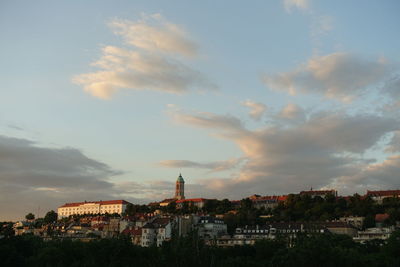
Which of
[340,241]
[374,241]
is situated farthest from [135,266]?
[374,241]

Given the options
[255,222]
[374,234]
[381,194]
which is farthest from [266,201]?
[374,234]

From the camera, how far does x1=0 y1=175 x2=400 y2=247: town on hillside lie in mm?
107062

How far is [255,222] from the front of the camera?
12612 centimetres

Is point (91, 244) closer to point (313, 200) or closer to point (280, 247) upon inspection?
point (280, 247)

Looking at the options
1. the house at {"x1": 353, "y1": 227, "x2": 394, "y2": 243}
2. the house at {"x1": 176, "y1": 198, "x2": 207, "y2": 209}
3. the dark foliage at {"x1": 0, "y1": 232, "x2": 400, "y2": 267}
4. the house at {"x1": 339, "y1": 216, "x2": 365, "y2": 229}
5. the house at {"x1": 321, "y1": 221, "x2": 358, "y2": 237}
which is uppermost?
the house at {"x1": 176, "y1": 198, "x2": 207, "y2": 209}

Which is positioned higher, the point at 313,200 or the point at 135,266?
the point at 313,200

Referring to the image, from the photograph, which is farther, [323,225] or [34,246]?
[323,225]

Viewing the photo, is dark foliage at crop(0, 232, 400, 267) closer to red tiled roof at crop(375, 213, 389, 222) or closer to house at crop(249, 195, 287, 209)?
red tiled roof at crop(375, 213, 389, 222)

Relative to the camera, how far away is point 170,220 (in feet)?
388

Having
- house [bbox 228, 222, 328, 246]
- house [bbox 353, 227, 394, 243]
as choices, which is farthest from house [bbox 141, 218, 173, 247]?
house [bbox 353, 227, 394, 243]

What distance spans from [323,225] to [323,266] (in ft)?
174

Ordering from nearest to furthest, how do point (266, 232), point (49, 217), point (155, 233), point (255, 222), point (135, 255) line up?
1. point (135, 255)
2. point (266, 232)
3. point (155, 233)
4. point (255, 222)
5. point (49, 217)

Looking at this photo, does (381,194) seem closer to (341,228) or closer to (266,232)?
(341,228)

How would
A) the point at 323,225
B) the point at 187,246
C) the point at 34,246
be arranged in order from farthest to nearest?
the point at 323,225, the point at 34,246, the point at 187,246
